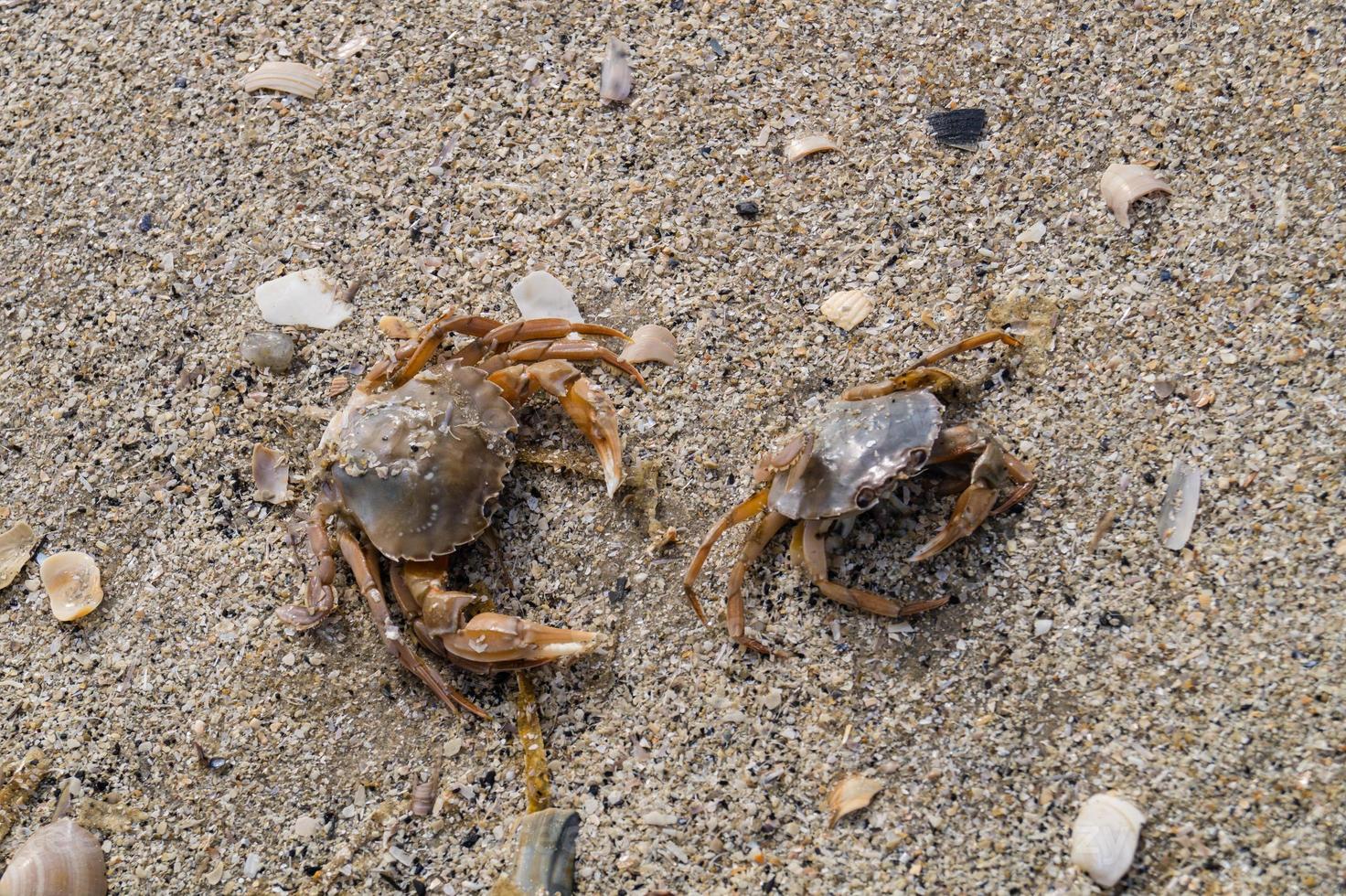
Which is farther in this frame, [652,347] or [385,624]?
[652,347]

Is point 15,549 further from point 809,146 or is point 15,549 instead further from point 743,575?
point 809,146

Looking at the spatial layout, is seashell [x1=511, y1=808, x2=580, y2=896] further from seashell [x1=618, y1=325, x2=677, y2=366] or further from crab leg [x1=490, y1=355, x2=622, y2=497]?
seashell [x1=618, y1=325, x2=677, y2=366]

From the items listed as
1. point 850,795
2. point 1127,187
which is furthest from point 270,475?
point 1127,187

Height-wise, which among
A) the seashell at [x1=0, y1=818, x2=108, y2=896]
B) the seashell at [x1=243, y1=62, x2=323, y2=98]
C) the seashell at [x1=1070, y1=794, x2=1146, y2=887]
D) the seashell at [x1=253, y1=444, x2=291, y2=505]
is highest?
the seashell at [x1=243, y1=62, x2=323, y2=98]

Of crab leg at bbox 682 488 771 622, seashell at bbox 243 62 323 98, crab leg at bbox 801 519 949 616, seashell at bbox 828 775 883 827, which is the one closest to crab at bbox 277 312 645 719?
crab leg at bbox 682 488 771 622

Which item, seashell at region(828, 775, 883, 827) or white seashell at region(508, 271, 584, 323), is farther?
white seashell at region(508, 271, 584, 323)

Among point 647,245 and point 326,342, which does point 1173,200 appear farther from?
point 326,342
